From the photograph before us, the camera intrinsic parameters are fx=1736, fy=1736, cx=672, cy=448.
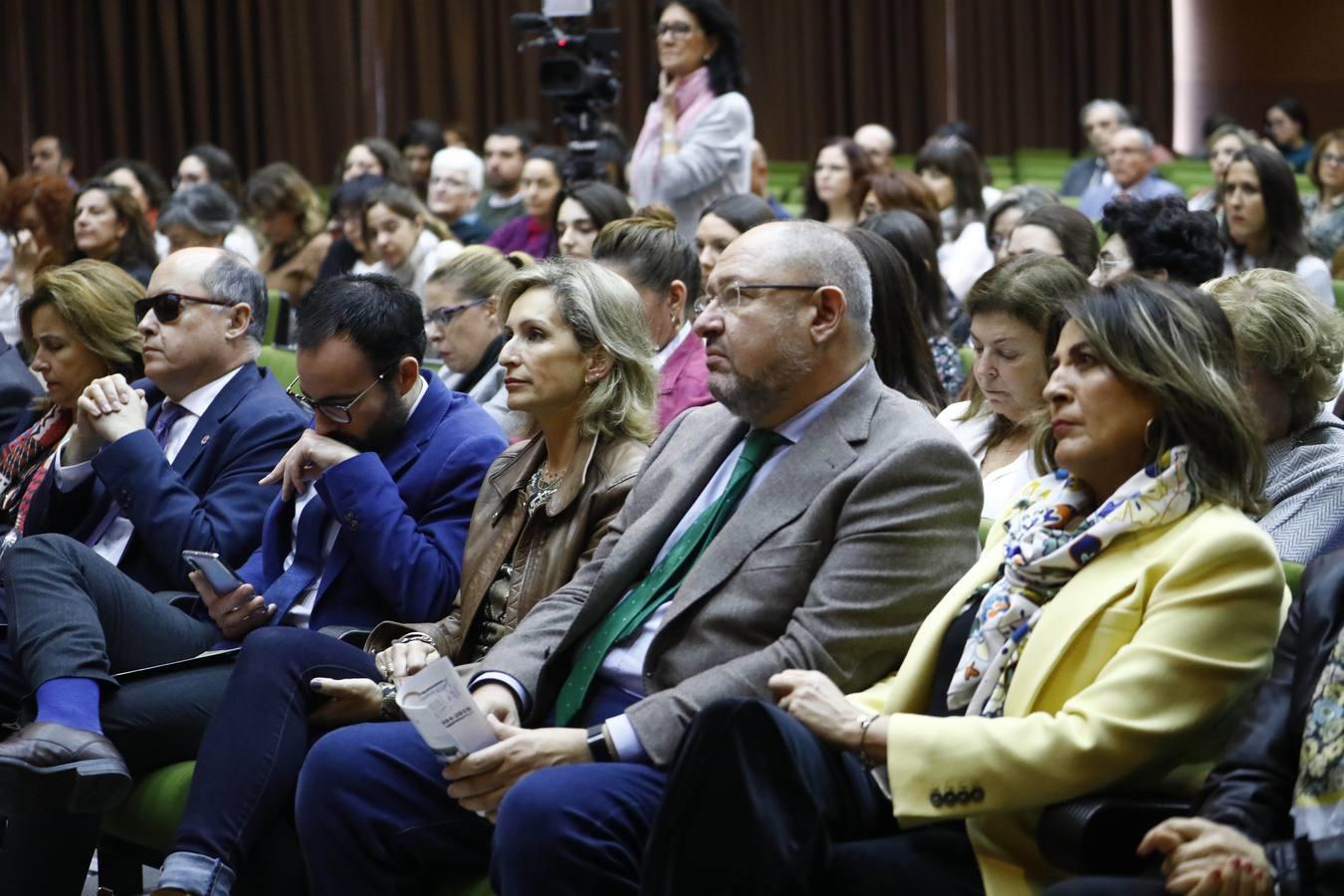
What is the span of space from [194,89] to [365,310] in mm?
9864

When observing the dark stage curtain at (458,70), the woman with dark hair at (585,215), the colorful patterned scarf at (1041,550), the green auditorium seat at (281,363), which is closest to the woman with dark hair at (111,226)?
the woman with dark hair at (585,215)

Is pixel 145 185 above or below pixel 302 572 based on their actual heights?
above

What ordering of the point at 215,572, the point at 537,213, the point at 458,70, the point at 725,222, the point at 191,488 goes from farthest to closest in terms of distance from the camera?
the point at 458,70, the point at 537,213, the point at 725,222, the point at 191,488, the point at 215,572

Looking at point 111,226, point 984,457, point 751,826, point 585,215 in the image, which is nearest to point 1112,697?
point 751,826

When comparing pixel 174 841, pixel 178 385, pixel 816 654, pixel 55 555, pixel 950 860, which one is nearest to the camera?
pixel 950 860

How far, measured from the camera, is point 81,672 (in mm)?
2807

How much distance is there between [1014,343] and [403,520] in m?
1.09

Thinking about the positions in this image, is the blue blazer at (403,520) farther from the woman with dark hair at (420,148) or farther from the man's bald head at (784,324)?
the woman with dark hair at (420,148)

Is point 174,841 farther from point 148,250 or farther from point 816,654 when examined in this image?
point 148,250

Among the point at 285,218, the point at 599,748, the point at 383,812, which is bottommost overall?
the point at 383,812

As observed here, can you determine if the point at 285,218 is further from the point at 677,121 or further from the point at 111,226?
the point at 677,121

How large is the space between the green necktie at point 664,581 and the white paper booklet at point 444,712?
21 centimetres

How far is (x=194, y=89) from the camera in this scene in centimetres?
1220

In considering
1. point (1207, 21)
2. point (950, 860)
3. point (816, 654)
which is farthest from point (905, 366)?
point (1207, 21)
